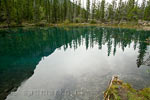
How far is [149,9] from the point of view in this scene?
68500mm

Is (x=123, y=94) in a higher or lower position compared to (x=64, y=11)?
lower

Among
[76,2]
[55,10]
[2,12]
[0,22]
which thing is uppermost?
[76,2]

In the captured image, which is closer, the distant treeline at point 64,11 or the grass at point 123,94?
the grass at point 123,94

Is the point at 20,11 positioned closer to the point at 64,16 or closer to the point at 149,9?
the point at 64,16

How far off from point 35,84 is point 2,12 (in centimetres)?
5641

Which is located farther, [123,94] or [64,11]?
[64,11]

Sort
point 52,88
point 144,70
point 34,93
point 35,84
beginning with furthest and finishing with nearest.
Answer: point 144,70, point 35,84, point 52,88, point 34,93

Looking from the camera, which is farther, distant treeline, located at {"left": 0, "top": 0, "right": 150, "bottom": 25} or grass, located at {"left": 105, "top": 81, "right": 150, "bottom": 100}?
distant treeline, located at {"left": 0, "top": 0, "right": 150, "bottom": 25}

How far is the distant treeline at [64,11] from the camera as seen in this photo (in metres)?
57.6

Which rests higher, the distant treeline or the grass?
the distant treeline

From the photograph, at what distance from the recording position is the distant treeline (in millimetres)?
57569

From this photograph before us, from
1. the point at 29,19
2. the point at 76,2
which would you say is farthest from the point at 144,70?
the point at 76,2

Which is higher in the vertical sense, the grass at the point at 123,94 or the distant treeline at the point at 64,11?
the distant treeline at the point at 64,11

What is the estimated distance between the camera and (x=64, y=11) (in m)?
81.1
